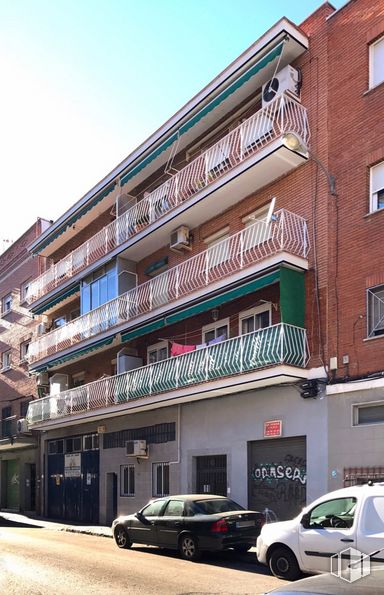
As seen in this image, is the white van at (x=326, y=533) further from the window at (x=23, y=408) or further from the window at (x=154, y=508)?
the window at (x=23, y=408)

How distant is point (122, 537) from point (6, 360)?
21578mm

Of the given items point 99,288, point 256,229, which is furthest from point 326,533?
point 99,288

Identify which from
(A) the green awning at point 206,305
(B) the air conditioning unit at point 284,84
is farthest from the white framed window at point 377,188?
(B) the air conditioning unit at point 284,84

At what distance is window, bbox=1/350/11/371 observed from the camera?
1301 inches

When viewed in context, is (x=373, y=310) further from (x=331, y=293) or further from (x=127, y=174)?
(x=127, y=174)

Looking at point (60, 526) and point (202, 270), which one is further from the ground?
point (202, 270)

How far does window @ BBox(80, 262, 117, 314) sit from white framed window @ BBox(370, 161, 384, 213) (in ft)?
34.6

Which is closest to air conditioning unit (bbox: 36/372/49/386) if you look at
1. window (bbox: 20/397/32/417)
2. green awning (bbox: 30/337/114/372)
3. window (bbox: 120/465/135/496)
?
green awning (bbox: 30/337/114/372)

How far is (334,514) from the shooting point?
28.2 ft

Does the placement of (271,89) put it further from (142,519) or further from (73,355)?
(73,355)

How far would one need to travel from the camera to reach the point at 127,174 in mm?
20906

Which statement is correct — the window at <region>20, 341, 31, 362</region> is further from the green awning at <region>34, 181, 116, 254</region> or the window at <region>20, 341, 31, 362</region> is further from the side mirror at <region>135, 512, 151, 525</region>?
the side mirror at <region>135, 512, 151, 525</region>

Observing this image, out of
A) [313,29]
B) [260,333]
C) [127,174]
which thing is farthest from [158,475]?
[313,29]

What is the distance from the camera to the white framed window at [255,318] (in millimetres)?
15781
